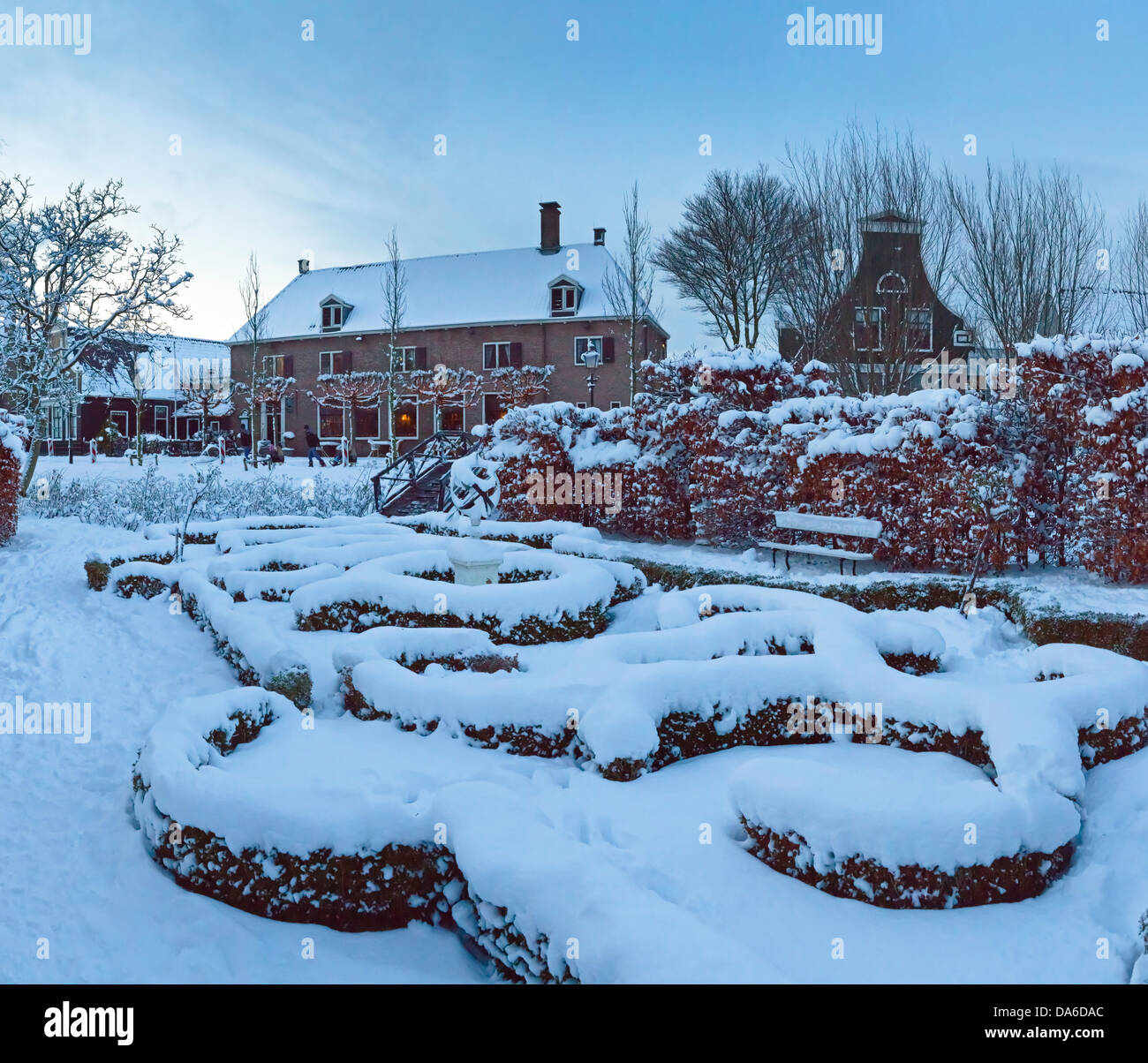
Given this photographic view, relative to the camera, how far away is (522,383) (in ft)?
109

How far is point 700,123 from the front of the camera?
12680mm

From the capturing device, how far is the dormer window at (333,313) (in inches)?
1526

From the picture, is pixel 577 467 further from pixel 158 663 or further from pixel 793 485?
pixel 158 663

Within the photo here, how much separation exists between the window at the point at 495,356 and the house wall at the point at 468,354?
18 cm

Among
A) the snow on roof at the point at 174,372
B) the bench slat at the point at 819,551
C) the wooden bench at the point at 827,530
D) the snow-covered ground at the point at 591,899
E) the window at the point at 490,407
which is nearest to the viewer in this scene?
the snow-covered ground at the point at 591,899

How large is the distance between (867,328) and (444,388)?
18.7m

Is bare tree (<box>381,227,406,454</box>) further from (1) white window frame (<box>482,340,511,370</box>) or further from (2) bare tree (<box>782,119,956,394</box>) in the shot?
(2) bare tree (<box>782,119,956,394</box>)

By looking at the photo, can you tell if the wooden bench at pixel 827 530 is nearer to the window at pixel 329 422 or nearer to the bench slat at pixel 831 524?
the bench slat at pixel 831 524

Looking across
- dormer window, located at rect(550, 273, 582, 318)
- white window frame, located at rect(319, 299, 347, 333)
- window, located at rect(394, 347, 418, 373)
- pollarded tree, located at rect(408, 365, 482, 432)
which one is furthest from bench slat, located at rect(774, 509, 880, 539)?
white window frame, located at rect(319, 299, 347, 333)

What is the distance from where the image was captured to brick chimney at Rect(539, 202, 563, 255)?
122 ft

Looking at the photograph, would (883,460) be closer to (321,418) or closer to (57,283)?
(57,283)

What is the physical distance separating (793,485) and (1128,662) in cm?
541

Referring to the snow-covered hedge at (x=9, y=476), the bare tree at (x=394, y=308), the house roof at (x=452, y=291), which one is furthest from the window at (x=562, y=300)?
the snow-covered hedge at (x=9, y=476)

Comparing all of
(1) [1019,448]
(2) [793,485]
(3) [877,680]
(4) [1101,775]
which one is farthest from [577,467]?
(4) [1101,775]
